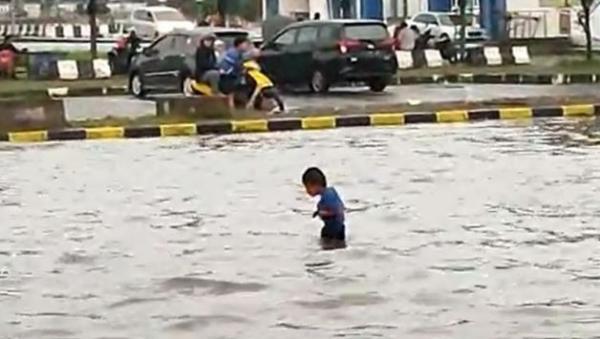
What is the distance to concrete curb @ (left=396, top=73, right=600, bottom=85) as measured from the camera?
40469 mm

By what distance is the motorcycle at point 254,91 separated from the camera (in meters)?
32.5

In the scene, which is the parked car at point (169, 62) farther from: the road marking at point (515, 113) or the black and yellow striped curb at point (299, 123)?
the road marking at point (515, 113)

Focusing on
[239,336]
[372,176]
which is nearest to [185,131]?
[372,176]

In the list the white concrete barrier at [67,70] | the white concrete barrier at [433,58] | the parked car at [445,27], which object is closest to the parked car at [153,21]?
the parked car at [445,27]

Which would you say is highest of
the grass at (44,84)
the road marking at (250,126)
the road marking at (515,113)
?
the road marking at (250,126)

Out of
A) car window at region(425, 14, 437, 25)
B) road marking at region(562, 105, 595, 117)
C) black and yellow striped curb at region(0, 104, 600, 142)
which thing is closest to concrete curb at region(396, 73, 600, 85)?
road marking at region(562, 105, 595, 117)

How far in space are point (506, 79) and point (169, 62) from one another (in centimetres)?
820

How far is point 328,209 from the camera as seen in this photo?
1534cm

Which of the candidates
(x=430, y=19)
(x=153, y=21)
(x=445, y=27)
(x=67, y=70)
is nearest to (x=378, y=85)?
(x=67, y=70)

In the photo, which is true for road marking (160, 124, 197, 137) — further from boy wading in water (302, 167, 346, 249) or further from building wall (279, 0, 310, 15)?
building wall (279, 0, 310, 15)

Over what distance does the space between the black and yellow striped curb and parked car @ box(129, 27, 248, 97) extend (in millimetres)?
7901

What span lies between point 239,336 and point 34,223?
21.6 ft

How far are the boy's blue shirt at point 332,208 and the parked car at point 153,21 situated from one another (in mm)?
54924

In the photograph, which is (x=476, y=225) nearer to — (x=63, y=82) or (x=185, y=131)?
(x=185, y=131)
